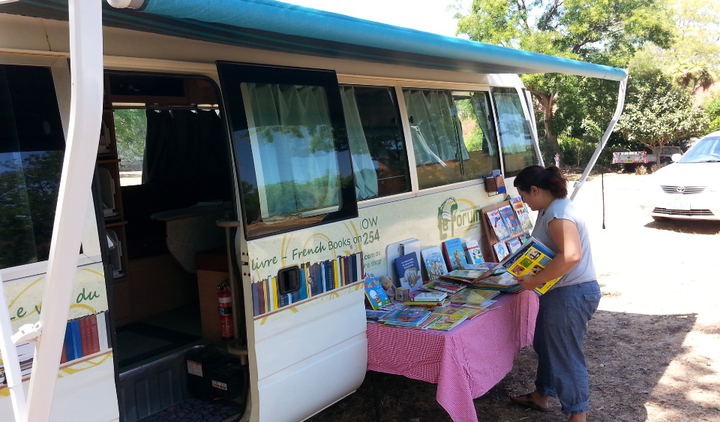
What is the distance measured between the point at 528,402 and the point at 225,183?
3.09 meters

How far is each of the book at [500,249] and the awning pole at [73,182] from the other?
407 centimetres

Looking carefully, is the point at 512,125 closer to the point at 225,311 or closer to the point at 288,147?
the point at 288,147

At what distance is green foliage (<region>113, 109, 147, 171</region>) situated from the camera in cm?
504

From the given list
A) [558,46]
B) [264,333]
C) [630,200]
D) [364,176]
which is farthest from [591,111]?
[264,333]

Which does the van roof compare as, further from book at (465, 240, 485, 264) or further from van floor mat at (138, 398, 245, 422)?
van floor mat at (138, 398, 245, 422)

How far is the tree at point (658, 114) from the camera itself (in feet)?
61.1

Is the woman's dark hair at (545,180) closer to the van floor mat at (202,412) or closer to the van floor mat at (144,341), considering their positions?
the van floor mat at (202,412)

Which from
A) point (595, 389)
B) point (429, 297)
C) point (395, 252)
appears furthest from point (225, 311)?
point (595, 389)

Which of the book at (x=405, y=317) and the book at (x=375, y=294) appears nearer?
the book at (x=405, y=317)

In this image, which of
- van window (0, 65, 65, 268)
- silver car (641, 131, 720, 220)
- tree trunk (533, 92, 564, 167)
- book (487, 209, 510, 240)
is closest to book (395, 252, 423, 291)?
book (487, 209, 510, 240)

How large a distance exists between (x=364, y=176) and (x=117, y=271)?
1.94m

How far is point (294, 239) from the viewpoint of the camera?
3109 millimetres

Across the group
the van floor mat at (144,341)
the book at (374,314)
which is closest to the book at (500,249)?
the book at (374,314)

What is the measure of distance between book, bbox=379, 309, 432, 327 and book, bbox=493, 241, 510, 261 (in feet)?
5.24
